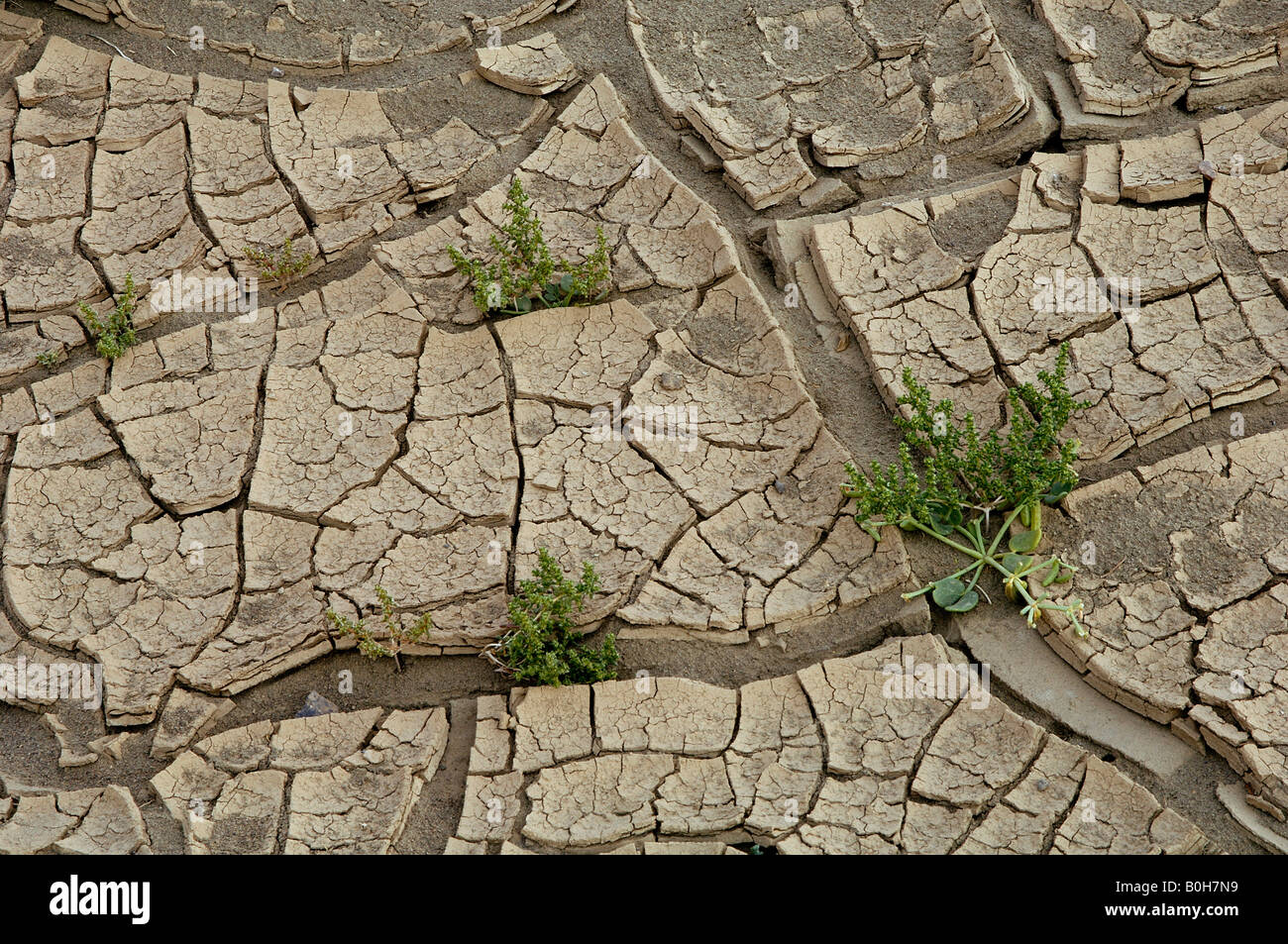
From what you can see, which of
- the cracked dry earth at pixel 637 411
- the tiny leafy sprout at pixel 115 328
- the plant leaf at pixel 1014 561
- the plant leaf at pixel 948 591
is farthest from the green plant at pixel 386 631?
the plant leaf at pixel 1014 561

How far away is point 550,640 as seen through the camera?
3.70 m

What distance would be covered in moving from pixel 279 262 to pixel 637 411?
4.95 feet

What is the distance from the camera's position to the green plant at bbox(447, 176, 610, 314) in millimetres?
4340

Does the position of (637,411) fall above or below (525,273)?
below

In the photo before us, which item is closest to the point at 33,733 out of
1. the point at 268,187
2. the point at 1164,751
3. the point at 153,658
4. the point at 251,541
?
the point at 153,658

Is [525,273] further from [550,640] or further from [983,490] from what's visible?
Result: [983,490]

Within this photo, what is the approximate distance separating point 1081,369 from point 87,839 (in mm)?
3552

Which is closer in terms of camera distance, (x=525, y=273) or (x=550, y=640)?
(x=550, y=640)

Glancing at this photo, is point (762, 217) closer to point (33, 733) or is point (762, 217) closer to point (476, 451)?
point (476, 451)

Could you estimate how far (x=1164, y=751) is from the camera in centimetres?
357

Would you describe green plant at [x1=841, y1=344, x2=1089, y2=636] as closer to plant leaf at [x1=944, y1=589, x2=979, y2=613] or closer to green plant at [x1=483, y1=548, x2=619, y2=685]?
plant leaf at [x1=944, y1=589, x2=979, y2=613]

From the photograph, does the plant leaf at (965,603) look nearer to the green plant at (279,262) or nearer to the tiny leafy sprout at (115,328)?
the green plant at (279,262)

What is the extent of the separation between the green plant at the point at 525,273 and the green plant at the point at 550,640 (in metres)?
1.12

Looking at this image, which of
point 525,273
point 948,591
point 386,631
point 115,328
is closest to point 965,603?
point 948,591
